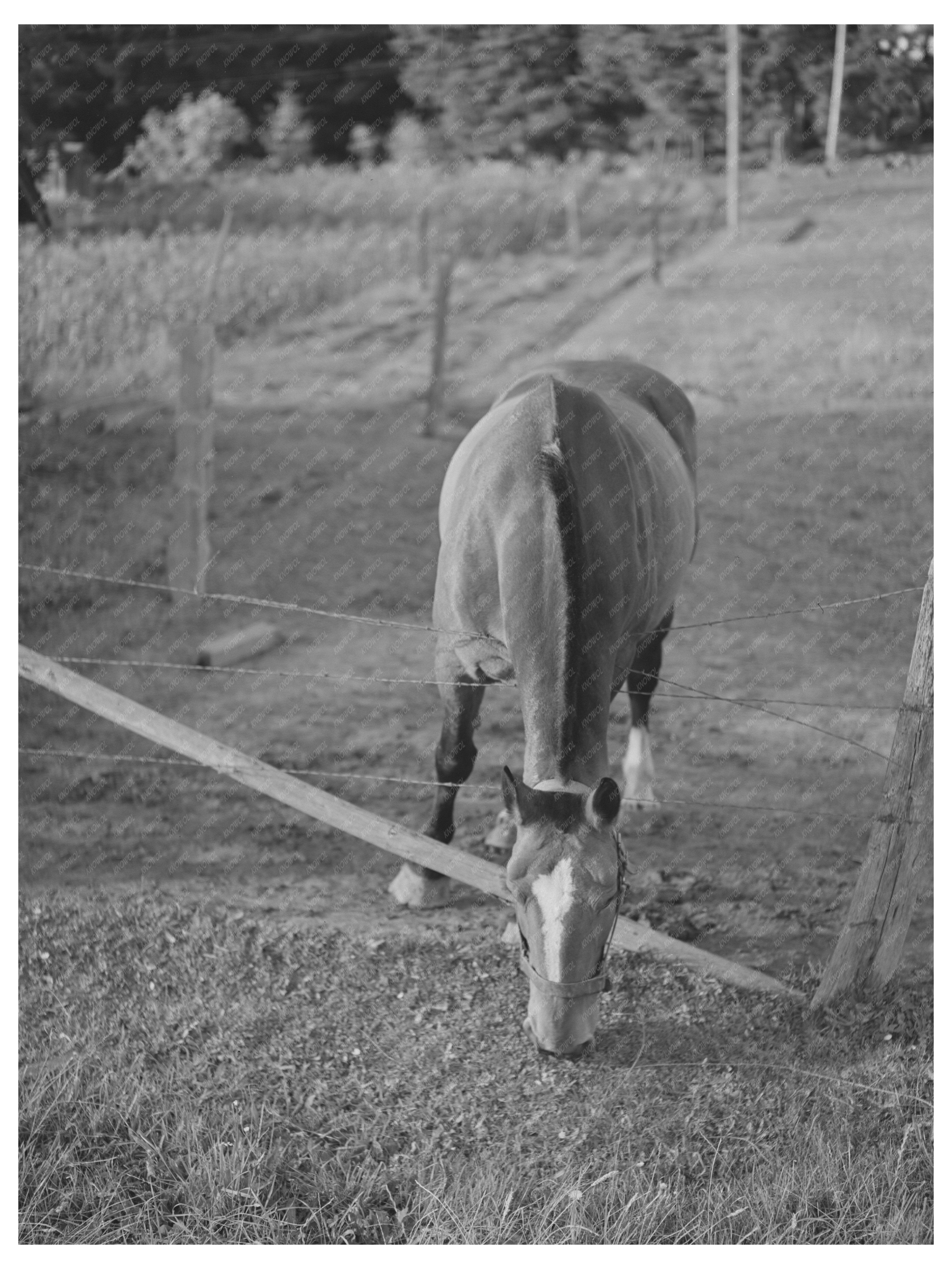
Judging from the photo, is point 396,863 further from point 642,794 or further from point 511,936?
point 642,794

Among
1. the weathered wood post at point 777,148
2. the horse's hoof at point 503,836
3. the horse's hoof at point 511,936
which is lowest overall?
the horse's hoof at point 511,936

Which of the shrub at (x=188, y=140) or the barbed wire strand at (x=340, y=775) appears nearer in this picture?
the barbed wire strand at (x=340, y=775)

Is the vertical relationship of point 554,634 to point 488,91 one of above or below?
below

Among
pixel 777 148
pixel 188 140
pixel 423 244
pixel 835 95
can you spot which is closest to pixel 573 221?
pixel 423 244

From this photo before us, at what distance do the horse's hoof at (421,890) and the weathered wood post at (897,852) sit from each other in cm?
166

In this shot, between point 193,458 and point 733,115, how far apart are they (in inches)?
329

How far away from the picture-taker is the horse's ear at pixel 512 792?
3406mm

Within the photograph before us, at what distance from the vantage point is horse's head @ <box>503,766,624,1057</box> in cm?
338

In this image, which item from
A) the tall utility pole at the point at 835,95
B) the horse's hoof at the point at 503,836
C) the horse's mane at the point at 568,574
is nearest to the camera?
the horse's mane at the point at 568,574

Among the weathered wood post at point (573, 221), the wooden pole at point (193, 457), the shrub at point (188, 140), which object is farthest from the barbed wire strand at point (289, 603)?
the weathered wood post at point (573, 221)

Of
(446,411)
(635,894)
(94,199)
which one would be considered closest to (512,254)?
(446,411)

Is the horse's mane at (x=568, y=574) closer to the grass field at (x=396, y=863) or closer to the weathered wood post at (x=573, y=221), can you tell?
the grass field at (x=396, y=863)

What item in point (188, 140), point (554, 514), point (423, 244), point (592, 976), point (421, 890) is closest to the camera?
point (592, 976)

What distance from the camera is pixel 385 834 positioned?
14.9ft
